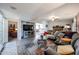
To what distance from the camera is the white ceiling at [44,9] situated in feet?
7.23

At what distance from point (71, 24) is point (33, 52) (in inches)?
32.6

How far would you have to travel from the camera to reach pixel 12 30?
7.67 ft

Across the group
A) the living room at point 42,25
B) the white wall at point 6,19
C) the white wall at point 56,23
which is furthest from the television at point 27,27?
the white wall at point 56,23

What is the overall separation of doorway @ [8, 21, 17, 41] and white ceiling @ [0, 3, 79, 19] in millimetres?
215

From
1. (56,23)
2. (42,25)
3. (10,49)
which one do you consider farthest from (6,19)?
(56,23)

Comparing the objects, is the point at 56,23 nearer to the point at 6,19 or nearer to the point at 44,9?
the point at 44,9

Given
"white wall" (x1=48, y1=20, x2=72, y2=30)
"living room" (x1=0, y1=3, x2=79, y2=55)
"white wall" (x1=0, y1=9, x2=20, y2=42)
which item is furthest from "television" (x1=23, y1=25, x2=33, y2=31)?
"white wall" (x1=48, y1=20, x2=72, y2=30)

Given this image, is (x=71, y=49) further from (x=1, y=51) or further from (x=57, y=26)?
(x=1, y=51)

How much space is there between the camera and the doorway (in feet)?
7.57

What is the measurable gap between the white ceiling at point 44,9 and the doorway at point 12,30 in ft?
0.71

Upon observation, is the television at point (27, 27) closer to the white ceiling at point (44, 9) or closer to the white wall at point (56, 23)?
the white ceiling at point (44, 9)

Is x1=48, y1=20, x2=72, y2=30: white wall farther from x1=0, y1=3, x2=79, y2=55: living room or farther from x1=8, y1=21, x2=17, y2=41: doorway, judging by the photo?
x1=8, y1=21, x2=17, y2=41: doorway

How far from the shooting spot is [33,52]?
2.26m
